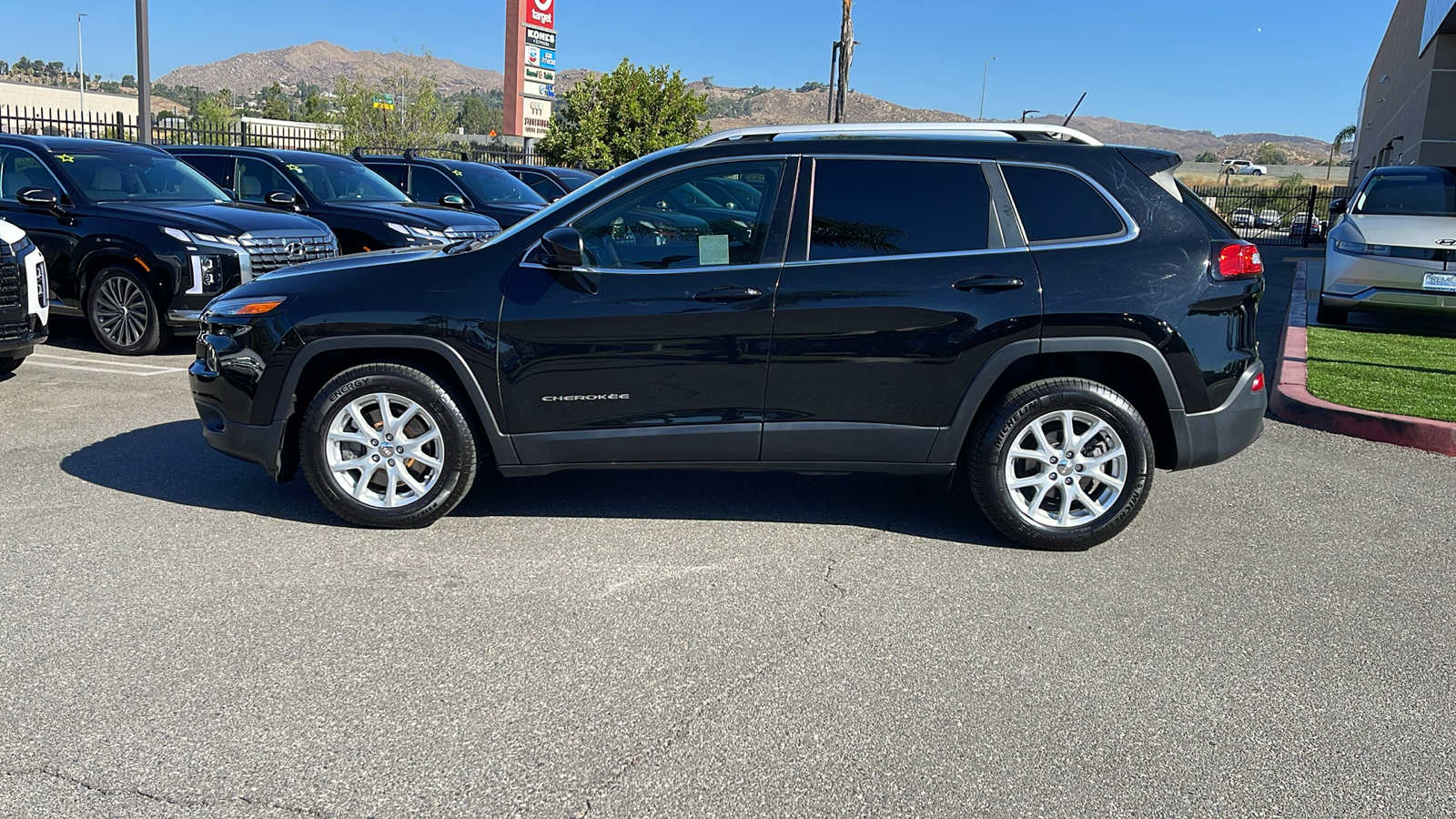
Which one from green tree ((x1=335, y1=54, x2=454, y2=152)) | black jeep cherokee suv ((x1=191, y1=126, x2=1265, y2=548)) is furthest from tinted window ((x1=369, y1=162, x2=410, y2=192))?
green tree ((x1=335, y1=54, x2=454, y2=152))

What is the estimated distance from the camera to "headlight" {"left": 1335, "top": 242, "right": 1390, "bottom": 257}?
11281mm

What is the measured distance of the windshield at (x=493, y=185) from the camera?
637 inches

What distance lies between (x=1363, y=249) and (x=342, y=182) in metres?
11.0

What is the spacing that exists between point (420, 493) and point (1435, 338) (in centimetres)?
1055

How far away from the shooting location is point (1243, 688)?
372 centimetres

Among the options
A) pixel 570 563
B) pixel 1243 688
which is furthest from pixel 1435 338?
pixel 570 563

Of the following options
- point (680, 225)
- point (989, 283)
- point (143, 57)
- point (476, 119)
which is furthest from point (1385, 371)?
point (476, 119)

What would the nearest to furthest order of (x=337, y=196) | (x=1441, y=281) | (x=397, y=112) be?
(x=1441, y=281) < (x=337, y=196) < (x=397, y=112)

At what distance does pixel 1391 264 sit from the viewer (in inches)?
442

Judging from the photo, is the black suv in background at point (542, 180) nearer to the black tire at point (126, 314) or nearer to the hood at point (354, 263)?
the black tire at point (126, 314)

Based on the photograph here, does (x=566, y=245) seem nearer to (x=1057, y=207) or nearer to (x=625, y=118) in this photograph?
(x=1057, y=207)

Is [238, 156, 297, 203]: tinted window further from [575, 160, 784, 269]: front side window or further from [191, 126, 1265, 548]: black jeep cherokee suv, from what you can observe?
[575, 160, 784, 269]: front side window

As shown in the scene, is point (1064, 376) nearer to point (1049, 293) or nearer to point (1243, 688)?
point (1049, 293)

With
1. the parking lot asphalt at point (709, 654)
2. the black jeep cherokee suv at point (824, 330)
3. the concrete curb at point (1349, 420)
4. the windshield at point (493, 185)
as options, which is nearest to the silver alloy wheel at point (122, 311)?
the parking lot asphalt at point (709, 654)
